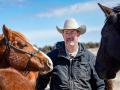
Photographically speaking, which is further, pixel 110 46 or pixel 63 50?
pixel 63 50

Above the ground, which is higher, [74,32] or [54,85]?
[74,32]

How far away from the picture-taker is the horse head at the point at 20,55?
872cm

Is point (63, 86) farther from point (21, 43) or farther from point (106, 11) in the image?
point (106, 11)

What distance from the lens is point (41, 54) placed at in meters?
8.98

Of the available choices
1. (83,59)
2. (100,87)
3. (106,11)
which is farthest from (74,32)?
(106,11)

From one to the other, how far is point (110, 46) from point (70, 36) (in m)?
1.64

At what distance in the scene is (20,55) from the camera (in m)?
8.93

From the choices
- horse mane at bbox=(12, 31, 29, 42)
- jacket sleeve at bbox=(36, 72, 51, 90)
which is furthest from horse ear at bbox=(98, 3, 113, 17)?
jacket sleeve at bbox=(36, 72, 51, 90)

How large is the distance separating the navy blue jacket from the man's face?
173 millimetres

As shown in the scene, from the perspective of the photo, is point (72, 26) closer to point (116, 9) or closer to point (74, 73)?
point (74, 73)

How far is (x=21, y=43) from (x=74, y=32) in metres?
0.98

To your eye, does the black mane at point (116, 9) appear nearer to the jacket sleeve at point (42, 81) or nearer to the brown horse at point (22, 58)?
the brown horse at point (22, 58)

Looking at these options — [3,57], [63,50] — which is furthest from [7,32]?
[63,50]

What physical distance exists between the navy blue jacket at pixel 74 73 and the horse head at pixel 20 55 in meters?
0.22
